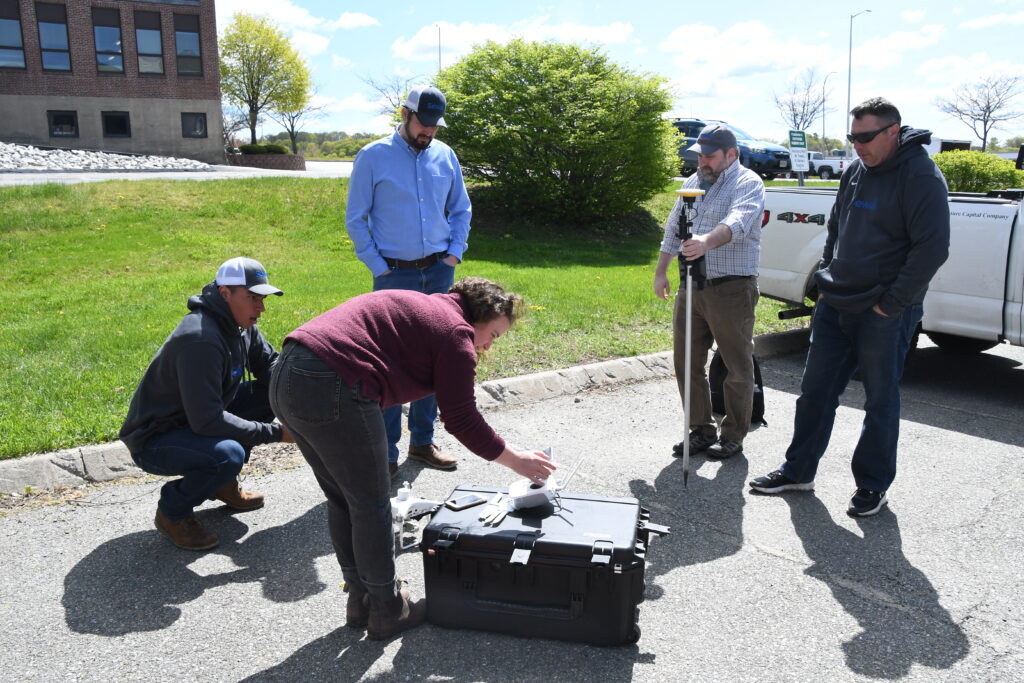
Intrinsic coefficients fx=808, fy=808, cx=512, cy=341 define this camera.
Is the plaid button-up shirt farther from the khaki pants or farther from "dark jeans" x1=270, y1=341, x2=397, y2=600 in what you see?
"dark jeans" x1=270, y1=341, x2=397, y2=600

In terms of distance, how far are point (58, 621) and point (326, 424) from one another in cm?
156

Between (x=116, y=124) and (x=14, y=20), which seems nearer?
(x=14, y=20)

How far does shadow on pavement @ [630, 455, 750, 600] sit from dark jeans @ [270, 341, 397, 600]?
50.3 inches

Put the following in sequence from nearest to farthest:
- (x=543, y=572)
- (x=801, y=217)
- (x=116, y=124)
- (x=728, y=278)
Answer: (x=543, y=572)
(x=728, y=278)
(x=801, y=217)
(x=116, y=124)

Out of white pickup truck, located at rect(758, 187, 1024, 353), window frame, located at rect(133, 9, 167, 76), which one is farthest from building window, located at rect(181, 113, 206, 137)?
white pickup truck, located at rect(758, 187, 1024, 353)

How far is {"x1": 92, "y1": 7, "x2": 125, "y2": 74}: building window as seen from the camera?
34.3 metres

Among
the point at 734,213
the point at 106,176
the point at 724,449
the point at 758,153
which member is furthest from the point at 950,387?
the point at 758,153

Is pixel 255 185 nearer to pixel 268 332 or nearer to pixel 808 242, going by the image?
pixel 268 332

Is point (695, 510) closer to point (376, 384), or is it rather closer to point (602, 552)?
point (602, 552)

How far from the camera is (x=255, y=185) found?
16328mm

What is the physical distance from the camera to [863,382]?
14.9 ft

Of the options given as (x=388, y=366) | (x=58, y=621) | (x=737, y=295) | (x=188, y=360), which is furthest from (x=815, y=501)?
(x=58, y=621)

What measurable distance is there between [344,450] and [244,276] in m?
A: 1.40

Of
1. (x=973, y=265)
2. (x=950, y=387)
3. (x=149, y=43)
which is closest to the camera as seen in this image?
(x=973, y=265)
